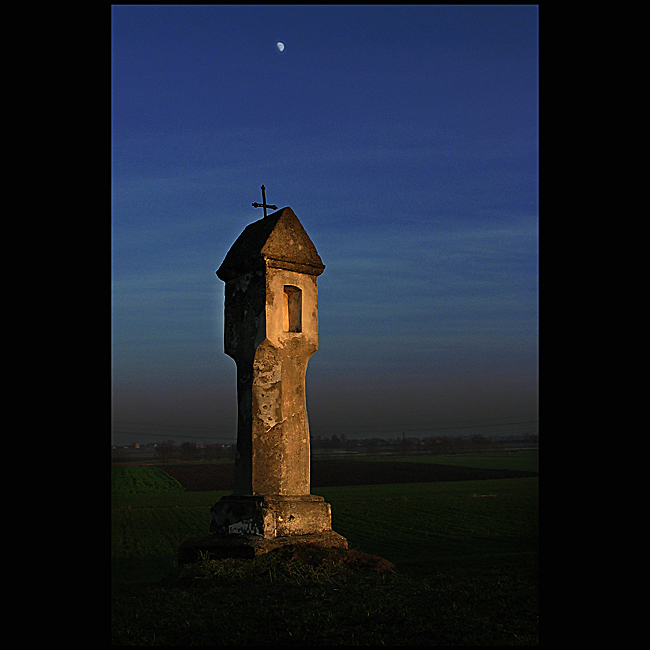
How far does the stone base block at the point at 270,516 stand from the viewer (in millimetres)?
7547

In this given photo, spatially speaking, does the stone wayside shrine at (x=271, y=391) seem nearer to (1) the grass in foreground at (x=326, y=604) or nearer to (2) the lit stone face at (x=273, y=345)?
(2) the lit stone face at (x=273, y=345)

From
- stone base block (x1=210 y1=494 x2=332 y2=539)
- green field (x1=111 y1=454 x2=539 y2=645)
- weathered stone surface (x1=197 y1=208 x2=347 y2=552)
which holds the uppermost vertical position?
weathered stone surface (x1=197 y1=208 x2=347 y2=552)

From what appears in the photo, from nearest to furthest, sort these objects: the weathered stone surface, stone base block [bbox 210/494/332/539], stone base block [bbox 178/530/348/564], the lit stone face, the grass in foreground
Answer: the grass in foreground → stone base block [bbox 178/530/348/564] → stone base block [bbox 210/494/332/539] → the weathered stone surface → the lit stone face

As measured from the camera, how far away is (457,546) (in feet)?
36.6

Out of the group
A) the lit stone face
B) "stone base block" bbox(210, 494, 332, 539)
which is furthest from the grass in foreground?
the lit stone face

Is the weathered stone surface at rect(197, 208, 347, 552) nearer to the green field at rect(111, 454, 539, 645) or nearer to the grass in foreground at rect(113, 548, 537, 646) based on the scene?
the grass in foreground at rect(113, 548, 537, 646)

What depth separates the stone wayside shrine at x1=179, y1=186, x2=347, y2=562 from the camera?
25.1ft

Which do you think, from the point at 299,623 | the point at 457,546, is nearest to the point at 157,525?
the point at 457,546

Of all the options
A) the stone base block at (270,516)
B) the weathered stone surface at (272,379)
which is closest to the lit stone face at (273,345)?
the weathered stone surface at (272,379)

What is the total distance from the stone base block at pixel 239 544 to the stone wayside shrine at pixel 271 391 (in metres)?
0.01

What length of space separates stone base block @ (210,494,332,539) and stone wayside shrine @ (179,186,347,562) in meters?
0.01

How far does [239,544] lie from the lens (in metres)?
7.41

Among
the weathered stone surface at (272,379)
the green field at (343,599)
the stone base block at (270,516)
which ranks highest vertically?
the weathered stone surface at (272,379)
